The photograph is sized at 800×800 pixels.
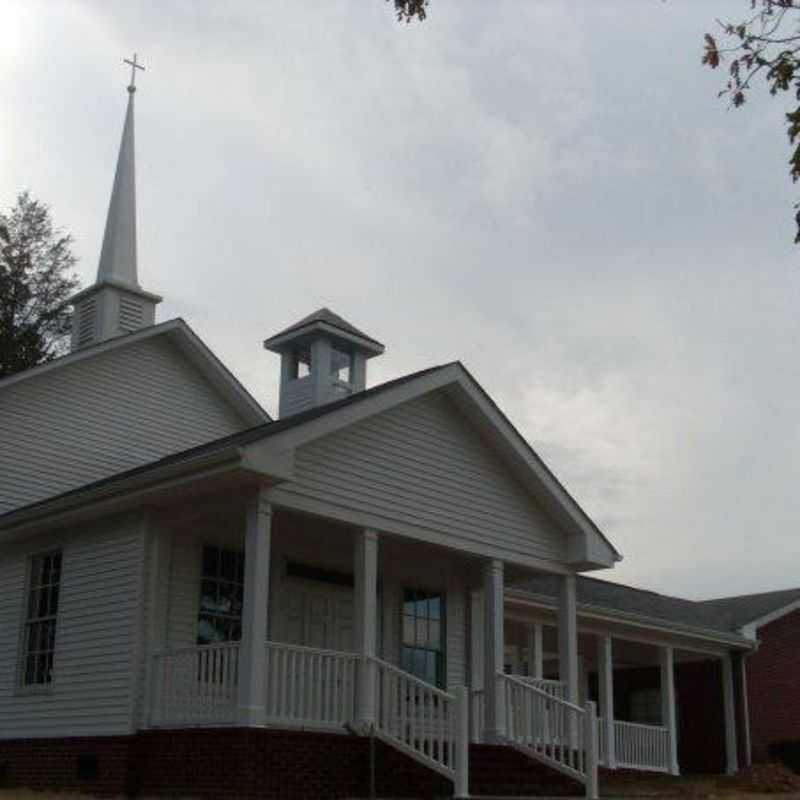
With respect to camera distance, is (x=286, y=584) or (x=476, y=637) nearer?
(x=286, y=584)

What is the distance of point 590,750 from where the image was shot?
1586 centimetres

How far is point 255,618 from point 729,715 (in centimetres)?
1827

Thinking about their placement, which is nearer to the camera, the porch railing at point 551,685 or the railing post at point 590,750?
the railing post at point 590,750

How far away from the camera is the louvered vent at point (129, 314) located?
24453mm

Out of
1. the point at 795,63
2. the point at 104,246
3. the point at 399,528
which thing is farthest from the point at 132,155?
the point at 795,63

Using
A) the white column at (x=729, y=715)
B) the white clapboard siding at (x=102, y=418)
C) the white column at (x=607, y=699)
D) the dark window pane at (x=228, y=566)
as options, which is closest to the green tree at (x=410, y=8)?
the dark window pane at (x=228, y=566)

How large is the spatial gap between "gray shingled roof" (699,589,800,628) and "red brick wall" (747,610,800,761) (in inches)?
15.0

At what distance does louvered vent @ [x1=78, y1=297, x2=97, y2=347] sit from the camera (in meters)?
24.5

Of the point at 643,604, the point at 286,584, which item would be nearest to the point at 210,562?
the point at 286,584

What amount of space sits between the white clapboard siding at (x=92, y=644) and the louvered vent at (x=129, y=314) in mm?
7941

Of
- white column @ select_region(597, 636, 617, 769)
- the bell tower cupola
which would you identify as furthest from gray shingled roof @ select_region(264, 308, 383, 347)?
white column @ select_region(597, 636, 617, 769)

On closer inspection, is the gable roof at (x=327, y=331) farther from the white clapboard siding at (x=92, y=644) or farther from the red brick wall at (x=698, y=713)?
the red brick wall at (x=698, y=713)

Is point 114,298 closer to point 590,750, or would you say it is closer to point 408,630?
point 408,630

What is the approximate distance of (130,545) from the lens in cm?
1541
